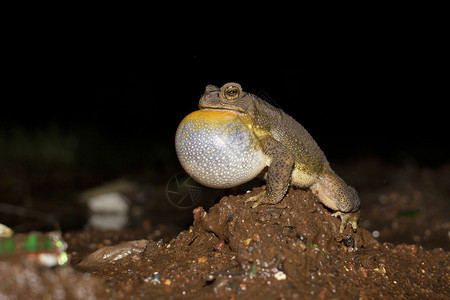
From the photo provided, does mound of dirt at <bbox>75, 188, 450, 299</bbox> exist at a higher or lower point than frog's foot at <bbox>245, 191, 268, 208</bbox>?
lower

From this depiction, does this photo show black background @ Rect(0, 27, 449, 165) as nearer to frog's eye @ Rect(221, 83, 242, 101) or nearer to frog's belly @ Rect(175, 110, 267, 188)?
frog's eye @ Rect(221, 83, 242, 101)

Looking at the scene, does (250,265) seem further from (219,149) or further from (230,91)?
(230,91)

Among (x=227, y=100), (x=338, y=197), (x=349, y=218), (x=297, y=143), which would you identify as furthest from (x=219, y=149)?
(x=349, y=218)

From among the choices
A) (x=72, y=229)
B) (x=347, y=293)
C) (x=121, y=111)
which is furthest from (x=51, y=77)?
(x=347, y=293)

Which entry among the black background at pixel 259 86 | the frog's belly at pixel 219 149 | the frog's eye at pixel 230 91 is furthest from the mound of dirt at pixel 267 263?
the black background at pixel 259 86

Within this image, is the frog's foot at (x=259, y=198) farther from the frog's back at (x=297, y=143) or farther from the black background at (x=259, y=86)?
the black background at (x=259, y=86)

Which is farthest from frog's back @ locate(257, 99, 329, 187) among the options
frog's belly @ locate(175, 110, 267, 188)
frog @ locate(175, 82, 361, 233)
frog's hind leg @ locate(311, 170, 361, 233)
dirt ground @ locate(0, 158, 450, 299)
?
frog's belly @ locate(175, 110, 267, 188)

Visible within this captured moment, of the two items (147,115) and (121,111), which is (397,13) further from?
(121,111)
